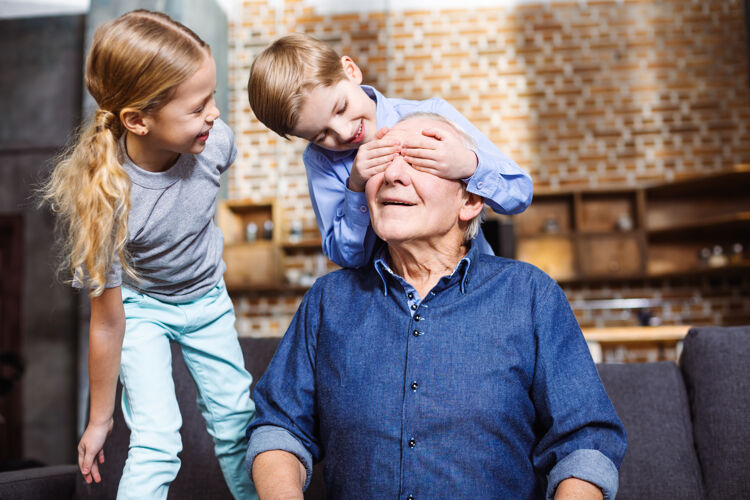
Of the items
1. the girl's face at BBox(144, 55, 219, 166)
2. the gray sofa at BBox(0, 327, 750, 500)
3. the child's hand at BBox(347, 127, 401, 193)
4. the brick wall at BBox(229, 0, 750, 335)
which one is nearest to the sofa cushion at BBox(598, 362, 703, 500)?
the gray sofa at BBox(0, 327, 750, 500)

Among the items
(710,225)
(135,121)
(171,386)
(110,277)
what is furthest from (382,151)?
(710,225)

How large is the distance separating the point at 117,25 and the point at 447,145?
0.70 metres

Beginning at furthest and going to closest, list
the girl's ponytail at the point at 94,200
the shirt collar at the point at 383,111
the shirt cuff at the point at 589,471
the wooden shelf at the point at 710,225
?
the wooden shelf at the point at 710,225 → the shirt collar at the point at 383,111 → the girl's ponytail at the point at 94,200 → the shirt cuff at the point at 589,471

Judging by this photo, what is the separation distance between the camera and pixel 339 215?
1689mm

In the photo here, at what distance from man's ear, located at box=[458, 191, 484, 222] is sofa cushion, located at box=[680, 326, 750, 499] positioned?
70cm

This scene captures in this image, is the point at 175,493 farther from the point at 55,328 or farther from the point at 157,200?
the point at 55,328

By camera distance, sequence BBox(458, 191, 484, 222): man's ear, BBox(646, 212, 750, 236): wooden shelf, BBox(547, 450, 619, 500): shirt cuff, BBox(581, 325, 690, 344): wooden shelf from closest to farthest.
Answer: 1. BBox(547, 450, 619, 500): shirt cuff
2. BBox(458, 191, 484, 222): man's ear
3. BBox(581, 325, 690, 344): wooden shelf
4. BBox(646, 212, 750, 236): wooden shelf

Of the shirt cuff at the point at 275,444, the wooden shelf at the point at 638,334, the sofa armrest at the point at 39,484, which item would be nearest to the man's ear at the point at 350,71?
the shirt cuff at the point at 275,444

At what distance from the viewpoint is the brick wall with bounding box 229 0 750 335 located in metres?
6.07

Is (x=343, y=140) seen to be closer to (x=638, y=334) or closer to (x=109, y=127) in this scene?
(x=109, y=127)

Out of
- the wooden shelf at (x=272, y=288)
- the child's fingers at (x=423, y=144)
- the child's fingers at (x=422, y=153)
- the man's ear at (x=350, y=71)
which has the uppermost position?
the man's ear at (x=350, y=71)

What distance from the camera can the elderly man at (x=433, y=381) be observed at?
48.7 inches

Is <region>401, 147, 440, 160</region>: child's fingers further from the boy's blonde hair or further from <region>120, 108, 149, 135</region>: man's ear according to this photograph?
<region>120, 108, 149, 135</region>: man's ear

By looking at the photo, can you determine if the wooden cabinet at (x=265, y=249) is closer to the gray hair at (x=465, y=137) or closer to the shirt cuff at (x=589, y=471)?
the gray hair at (x=465, y=137)
